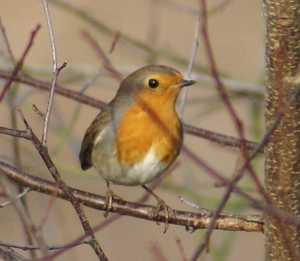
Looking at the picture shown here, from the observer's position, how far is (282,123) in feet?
9.07

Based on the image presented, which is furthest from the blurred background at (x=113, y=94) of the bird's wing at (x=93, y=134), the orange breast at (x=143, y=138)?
the orange breast at (x=143, y=138)

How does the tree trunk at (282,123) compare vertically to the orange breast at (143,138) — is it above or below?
below

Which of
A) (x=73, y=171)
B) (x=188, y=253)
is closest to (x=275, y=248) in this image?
(x=73, y=171)

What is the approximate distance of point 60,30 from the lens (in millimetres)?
11219

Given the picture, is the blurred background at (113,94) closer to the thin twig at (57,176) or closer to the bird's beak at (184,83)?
the bird's beak at (184,83)

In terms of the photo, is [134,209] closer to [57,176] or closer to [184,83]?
[184,83]

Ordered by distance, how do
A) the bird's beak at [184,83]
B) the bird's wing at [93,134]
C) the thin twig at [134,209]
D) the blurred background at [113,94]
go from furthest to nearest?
the blurred background at [113,94] → the bird's wing at [93,134] → the bird's beak at [184,83] → the thin twig at [134,209]

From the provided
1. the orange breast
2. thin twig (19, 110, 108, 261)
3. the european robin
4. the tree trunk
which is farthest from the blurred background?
thin twig (19, 110, 108, 261)

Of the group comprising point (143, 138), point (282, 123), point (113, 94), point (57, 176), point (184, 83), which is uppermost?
point (113, 94)

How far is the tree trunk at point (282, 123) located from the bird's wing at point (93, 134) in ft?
5.53

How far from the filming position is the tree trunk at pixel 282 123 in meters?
2.62

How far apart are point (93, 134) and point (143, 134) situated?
0.47 meters

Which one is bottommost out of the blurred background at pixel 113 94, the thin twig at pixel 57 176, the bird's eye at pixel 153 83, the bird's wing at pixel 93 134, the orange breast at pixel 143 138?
the thin twig at pixel 57 176

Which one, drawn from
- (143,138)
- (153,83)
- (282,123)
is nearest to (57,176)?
(282,123)
